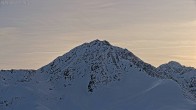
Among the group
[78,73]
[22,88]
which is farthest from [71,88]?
[22,88]

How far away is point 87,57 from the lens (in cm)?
19162

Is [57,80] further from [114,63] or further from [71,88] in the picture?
[114,63]

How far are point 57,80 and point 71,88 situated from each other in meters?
10.7

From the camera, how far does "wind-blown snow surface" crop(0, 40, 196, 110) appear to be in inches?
6156

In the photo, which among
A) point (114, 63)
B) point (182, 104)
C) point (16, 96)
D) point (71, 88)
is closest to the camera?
point (182, 104)

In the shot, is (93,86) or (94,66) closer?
(93,86)

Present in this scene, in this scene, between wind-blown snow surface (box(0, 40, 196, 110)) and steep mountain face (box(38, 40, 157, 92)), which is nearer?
wind-blown snow surface (box(0, 40, 196, 110))

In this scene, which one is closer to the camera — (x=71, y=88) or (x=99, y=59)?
(x=71, y=88)

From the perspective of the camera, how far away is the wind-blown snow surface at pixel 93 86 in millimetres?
156375

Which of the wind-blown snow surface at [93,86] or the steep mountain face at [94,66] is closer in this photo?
the wind-blown snow surface at [93,86]

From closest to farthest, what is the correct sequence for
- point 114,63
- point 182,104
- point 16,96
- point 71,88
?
point 182,104 < point 16,96 < point 71,88 < point 114,63

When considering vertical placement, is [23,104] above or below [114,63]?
below

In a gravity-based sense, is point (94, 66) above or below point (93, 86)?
above

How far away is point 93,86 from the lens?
577ft
